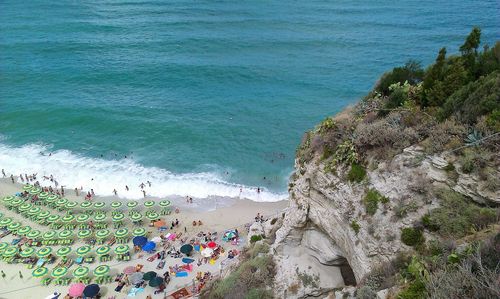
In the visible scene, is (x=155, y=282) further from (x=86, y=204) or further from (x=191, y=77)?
(x=191, y=77)

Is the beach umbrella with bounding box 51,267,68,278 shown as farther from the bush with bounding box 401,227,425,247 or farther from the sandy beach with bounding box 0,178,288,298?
the bush with bounding box 401,227,425,247

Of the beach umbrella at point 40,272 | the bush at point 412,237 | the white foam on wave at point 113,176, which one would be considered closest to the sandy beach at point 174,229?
the beach umbrella at point 40,272

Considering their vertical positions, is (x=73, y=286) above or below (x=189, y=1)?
below

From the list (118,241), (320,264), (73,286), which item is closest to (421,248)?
(320,264)

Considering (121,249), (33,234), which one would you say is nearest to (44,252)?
(33,234)

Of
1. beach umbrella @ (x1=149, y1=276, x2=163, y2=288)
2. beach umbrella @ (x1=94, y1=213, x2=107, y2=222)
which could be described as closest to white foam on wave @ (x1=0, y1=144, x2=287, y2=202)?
beach umbrella @ (x1=94, y1=213, x2=107, y2=222)

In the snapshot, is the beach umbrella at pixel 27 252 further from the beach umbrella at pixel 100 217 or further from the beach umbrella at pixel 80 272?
the beach umbrella at pixel 100 217

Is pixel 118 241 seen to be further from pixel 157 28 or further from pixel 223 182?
pixel 157 28
